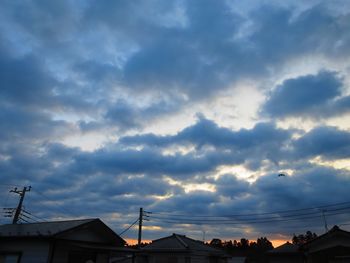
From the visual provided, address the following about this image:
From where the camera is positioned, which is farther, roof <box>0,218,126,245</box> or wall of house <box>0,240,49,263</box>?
roof <box>0,218,126,245</box>

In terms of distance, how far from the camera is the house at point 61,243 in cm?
1995

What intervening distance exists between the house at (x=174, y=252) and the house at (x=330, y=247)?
11316mm

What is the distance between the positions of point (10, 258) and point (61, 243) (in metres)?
4.07

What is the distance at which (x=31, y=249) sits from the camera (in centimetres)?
2059

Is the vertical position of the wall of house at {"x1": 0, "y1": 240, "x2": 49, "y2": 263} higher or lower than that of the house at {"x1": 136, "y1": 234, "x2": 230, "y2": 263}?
lower

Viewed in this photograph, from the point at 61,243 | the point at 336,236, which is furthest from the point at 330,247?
A: the point at 61,243

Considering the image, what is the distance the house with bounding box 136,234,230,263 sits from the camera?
33.7 metres

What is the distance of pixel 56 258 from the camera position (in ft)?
66.1

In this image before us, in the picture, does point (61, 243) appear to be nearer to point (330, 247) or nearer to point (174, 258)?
point (174, 258)

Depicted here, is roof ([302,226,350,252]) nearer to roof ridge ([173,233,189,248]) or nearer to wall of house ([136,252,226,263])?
wall of house ([136,252,226,263])

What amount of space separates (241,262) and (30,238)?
161 ft

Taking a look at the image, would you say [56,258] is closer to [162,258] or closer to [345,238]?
[162,258]

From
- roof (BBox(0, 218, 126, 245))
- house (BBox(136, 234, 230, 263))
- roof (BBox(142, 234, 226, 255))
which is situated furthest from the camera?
roof (BBox(142, 234, 226, 255))

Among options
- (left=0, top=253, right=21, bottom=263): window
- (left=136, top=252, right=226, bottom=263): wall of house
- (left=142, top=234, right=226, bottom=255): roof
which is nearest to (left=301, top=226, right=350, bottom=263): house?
(left=136, top=252, right=226, bottom=263): wall of house
